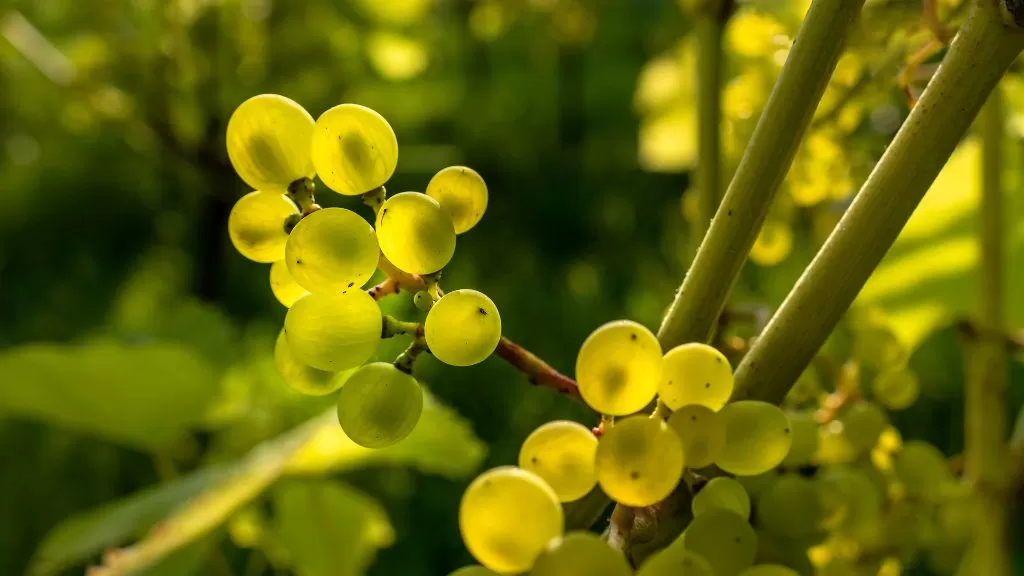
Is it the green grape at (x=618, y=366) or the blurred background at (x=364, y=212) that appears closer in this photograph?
the green grape at (x=618, y=366)

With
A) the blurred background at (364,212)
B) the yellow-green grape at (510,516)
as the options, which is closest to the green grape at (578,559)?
the yellow-green grape at (510,516)

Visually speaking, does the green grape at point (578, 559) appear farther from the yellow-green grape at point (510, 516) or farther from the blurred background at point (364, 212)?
the blurred background at point (364, 212)

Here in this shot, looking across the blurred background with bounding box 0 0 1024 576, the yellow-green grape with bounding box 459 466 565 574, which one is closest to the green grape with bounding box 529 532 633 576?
the yellow-green grape with bounding box 459 466 565 574

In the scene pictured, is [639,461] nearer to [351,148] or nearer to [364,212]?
[351,148]

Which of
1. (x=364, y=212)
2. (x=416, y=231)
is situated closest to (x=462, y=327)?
(x=416, y=231)

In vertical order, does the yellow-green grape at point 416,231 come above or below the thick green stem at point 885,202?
below

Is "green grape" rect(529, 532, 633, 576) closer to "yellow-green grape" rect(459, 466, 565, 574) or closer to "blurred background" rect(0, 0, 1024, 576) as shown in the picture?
"yellow-green grape" rect(459, 466, 565, 574)
